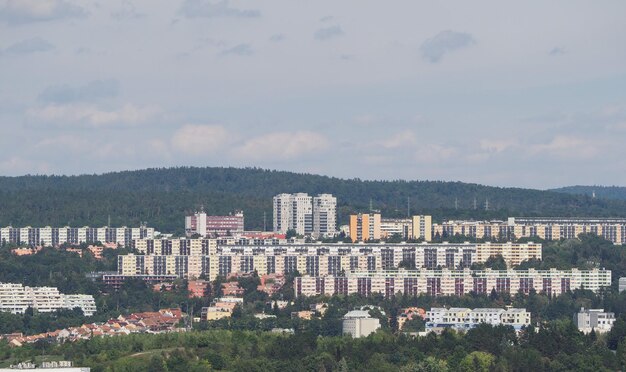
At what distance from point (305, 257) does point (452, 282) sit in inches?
407

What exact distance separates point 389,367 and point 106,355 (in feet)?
31.0

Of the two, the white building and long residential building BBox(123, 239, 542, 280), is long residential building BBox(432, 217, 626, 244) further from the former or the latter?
long residential building BBox(123, 239, 542, 280)

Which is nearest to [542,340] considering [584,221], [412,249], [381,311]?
[381,311]

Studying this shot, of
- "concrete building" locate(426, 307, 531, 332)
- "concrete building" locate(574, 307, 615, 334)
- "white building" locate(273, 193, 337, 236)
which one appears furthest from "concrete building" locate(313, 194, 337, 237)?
"concrete building" locate(574, 307, 615, 334)

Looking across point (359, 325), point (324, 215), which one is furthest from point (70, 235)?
point (359, 325)

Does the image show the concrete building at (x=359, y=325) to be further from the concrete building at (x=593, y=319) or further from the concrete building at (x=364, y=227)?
the concrete building at (x=364, y=227)

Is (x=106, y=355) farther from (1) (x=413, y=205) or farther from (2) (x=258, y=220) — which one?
(1) (x=413, y=205)

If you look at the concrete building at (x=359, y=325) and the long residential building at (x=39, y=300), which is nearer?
the concrete building at (x=359, y=325)

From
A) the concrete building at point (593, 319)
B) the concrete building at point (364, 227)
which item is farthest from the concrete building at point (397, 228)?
the concrete building at point (593, 319)

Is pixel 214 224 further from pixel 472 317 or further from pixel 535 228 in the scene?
pixel 472 317

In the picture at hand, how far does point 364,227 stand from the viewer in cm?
12600

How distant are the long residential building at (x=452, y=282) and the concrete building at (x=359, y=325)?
570 inches

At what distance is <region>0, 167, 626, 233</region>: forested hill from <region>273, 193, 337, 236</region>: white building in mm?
2904

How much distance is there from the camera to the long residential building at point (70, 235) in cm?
12650
